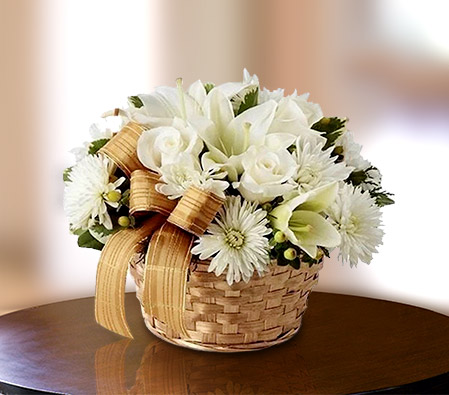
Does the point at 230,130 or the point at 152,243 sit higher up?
the point at 230,130

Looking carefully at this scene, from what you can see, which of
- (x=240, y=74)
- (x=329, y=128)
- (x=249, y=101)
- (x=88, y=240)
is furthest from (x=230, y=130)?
(x=240, y=74)

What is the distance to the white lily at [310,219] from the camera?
119cm

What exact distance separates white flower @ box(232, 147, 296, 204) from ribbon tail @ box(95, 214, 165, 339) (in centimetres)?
15

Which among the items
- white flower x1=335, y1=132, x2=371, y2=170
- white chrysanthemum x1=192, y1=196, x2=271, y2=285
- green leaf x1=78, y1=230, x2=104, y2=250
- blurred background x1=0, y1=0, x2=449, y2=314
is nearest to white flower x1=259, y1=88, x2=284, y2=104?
white flower x1=335, y1=132, x2=371, y2=170

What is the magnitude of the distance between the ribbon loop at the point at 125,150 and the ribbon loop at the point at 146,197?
3cm

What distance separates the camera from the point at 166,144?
4.04ft

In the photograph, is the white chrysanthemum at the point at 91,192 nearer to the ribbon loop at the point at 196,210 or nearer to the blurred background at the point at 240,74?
the ribbon loop at the point at 196,210

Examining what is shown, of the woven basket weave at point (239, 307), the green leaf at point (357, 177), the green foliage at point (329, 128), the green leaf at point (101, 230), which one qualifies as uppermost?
the green foliage at point (329, 128)

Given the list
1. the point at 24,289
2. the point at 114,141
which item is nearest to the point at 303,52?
the point at 24,289

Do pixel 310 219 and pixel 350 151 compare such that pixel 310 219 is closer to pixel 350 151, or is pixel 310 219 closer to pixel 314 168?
pixel 314 168

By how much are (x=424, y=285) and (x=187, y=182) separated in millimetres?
1600

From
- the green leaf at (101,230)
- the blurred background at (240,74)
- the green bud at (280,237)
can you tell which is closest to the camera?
the green bud at (280,237)

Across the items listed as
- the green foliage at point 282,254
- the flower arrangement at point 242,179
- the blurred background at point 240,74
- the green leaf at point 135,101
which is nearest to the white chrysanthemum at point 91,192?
the flower arrangement at point 242,179

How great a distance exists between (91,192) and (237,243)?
0.23 m
